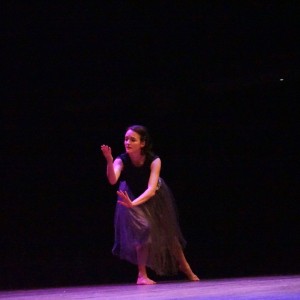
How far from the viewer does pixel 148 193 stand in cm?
406

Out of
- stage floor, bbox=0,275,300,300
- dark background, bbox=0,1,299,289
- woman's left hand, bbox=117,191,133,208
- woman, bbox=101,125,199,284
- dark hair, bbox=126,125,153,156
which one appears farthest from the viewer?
dark background, bbox=0,1,299,289

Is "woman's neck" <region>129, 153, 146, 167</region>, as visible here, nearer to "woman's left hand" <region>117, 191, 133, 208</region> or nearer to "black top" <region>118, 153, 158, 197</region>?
"black top" <region>118, 153, 158, 197</region>

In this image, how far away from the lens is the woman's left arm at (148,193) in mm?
3915

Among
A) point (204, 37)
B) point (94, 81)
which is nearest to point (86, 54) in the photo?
point (94, 81)

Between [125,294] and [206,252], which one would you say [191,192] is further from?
[125,294]

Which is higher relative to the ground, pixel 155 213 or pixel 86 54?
pixel 86 54

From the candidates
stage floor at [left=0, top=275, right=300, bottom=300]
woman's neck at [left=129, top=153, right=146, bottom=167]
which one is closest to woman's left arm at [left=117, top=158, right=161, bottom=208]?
woman's neck at [left=129, top=153, right=146, bottom=167]

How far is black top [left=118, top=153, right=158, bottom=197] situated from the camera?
4.34 metres

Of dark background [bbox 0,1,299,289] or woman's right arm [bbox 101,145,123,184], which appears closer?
woman's right arm [bbox 101,145,123,184]

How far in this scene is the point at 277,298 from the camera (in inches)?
109

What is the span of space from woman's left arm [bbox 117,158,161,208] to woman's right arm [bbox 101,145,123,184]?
0.17m

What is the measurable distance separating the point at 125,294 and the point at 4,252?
10.1 feet

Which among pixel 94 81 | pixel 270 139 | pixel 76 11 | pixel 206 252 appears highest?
pixel 76 11

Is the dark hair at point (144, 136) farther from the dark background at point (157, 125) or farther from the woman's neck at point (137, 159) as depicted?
the dark background at point (157, 125)
